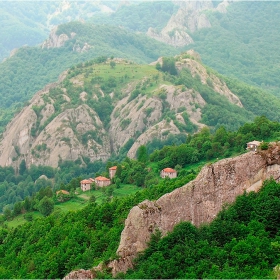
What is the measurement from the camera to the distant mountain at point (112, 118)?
166 m

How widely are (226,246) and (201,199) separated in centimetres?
412

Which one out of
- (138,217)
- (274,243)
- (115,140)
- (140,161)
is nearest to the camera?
(274,243)

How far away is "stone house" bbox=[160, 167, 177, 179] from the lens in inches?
3381

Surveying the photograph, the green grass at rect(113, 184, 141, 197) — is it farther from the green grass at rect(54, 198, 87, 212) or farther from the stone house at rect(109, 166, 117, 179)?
the stone house at rect(109, 166, 117, 179)

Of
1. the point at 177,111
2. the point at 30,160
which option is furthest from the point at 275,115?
the point at 30,160

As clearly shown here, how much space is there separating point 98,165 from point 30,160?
18.2 m

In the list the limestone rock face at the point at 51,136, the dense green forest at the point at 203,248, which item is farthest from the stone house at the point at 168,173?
the limestone rock face at the point at 51,136

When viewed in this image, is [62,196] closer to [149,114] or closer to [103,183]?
[103,183]

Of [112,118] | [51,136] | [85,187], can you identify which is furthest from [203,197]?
Result: [112,118]

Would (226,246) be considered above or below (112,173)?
above

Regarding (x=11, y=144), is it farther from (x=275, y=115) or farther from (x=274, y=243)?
(x=274, y=243)

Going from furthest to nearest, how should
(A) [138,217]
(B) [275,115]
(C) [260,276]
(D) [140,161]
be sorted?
(B) [275,115]
(D) [140,161]
(A) [138,217]
(C) [260,276]

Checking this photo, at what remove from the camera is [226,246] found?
42.0 meters

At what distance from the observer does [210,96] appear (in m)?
182
